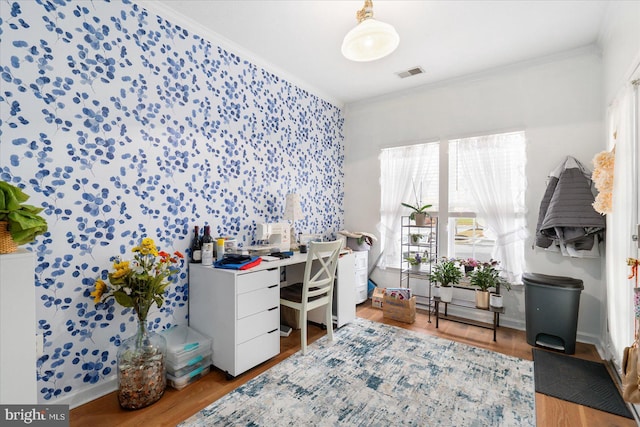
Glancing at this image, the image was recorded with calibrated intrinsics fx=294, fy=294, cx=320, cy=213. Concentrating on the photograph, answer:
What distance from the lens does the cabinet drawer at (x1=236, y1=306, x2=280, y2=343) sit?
2.10 meters

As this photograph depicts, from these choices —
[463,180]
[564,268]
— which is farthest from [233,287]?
[564,268]

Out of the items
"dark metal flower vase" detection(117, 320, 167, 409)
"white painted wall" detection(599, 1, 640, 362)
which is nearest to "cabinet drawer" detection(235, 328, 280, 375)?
"dark metal flower vase" detection(117, 320, 167, 409)

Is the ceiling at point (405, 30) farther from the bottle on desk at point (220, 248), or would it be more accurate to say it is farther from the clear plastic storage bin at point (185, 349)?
the clear plastic storage bin at point (185, 349)

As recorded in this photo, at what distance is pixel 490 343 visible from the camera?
2.69 metres

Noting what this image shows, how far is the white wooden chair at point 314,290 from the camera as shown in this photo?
242 cm

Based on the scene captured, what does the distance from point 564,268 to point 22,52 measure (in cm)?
439

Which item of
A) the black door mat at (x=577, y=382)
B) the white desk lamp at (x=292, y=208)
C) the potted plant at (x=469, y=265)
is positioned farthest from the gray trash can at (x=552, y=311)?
the white desk lamp at (x=292, y=208)

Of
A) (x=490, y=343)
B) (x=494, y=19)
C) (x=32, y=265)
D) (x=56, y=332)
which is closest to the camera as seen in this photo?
(x=32, y=265)

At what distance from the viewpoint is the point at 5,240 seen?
886 mm

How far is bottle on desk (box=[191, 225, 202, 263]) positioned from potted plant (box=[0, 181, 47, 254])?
1420 millimetres

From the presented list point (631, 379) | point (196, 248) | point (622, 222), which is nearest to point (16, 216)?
point (196, 248)

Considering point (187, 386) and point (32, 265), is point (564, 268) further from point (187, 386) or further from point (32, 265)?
point (32, 265)

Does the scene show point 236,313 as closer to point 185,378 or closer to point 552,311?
point 185,378

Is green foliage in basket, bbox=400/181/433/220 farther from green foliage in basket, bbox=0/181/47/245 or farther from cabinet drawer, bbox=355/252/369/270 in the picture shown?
green foliage in basket, bbox=0/181/47/245
